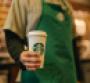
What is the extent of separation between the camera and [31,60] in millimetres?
896

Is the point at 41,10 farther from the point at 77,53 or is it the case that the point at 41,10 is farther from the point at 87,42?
the point at 87,42

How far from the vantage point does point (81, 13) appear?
177cm

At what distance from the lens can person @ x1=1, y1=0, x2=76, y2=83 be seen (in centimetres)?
Result: 100

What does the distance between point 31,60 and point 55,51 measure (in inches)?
6.0

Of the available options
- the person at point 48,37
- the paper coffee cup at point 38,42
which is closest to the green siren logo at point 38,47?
the paper coffee cup at point 38,42

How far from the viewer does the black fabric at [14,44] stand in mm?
1014

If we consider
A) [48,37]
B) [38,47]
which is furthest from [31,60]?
[48,37]

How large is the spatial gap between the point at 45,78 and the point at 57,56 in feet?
0.31

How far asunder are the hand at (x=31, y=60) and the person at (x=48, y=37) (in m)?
0.05

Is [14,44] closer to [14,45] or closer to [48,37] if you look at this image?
[14,45]

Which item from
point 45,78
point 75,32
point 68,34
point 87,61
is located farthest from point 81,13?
point 45,78

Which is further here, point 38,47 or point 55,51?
point 55,51

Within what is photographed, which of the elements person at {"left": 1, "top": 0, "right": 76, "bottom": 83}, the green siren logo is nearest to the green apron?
person at {"left": 1, "top": 0, "right": 76, "bottom": 83}

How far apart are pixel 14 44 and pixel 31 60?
15 centimetres
